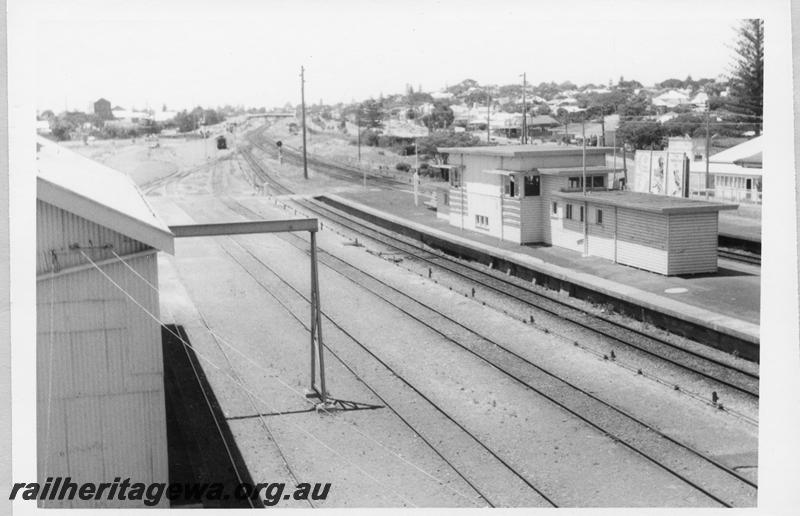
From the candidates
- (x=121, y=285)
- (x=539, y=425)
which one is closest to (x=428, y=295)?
(x=539, y=425)

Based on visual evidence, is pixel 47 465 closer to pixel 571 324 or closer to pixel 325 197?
pixel 571 324

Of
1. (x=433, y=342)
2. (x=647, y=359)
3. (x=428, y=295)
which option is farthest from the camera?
(x=428, y=295)

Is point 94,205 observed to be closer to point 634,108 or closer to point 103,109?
point 634,108

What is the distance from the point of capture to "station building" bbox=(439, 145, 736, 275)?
80.4ft

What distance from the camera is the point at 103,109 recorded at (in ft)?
313

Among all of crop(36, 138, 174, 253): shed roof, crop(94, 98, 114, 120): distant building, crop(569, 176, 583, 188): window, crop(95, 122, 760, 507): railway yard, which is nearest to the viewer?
crop(36, 138, 174, 253): shed roof

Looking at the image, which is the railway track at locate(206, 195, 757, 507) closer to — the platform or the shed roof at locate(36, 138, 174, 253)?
the platform

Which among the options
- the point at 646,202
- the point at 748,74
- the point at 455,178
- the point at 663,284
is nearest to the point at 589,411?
the point at 663,284

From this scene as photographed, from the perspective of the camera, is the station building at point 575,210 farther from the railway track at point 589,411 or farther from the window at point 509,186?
the railway track at point 589,411

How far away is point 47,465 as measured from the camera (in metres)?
10.3

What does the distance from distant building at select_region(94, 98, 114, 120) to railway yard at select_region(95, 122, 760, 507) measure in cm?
6814

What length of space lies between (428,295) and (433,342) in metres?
4.96

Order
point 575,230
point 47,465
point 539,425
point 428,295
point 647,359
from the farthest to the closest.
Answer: point 575,230, point 428,295, point 647,359, point 539,425, point 47,465

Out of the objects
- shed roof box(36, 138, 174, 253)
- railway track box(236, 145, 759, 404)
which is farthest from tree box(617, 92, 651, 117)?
shed roof box(36, 138, 174, 253)
